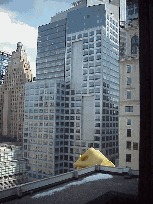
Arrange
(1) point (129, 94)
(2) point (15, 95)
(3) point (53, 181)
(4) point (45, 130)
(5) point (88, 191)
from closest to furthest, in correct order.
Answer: (5) point (88, 191) → (3) point (53, 181) → (1) point (129, 94) → (4) point (45, 130) → (2) point (15, 95)

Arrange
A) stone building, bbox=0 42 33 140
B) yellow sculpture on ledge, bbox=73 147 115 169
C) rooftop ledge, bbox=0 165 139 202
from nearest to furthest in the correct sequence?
rooftop ledge, bbox=0 165 139 202
yellow sculpture on ledge, bbox=73 147 115 169
stone building, bbox=0 42 33 140

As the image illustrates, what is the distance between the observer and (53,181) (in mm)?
25297

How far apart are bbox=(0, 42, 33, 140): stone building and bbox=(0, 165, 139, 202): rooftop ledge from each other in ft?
382

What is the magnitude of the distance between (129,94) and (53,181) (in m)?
35.1

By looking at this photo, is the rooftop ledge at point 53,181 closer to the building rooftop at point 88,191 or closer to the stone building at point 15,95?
the building rooftop at point 88,191

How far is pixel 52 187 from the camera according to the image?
2462cm

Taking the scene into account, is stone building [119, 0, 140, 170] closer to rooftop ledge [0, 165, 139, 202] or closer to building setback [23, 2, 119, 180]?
rooftop ledge [0, 165, 139, 202]

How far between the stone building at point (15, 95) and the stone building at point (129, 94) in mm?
98618

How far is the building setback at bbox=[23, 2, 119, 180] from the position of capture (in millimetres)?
93562

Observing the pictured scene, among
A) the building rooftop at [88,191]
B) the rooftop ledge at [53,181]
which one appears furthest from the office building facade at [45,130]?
the building rooftop at [88,191]

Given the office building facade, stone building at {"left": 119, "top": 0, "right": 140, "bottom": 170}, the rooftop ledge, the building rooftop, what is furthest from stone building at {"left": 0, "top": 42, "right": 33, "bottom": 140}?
the building rooftop

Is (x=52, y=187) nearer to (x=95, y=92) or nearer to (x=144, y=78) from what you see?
(x=144, y=78)

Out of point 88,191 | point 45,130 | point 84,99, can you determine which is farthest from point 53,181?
point 84,99

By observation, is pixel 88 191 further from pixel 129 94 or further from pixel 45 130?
pixel 45 130
